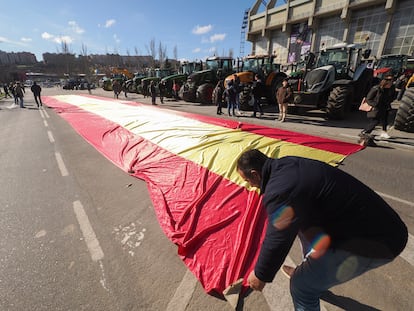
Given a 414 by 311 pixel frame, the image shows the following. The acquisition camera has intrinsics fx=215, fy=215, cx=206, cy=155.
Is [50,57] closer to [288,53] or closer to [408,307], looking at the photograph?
[288,53]

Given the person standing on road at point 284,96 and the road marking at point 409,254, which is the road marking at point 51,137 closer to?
the person standing on road at point 284,96

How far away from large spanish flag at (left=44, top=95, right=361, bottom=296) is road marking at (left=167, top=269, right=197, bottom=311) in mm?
75

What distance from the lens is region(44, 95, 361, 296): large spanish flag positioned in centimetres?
244

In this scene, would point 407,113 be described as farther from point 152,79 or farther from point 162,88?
point 152,79

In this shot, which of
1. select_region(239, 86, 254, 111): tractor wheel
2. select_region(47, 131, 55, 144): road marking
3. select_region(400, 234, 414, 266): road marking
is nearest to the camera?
select_region(400, 234, 414, 266): road marking

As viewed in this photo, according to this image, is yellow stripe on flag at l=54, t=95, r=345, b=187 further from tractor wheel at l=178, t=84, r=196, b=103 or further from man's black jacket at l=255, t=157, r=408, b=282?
tractor wheel at l=178, t=84, r=196, b=103

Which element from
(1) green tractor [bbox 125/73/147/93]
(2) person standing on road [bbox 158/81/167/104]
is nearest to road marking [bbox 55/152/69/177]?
(2) person standing on road [bbox 158/81/167/104]

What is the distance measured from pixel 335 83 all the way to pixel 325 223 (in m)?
9.24

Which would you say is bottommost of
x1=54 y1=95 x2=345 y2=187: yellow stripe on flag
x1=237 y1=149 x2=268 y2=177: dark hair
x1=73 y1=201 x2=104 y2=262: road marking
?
x1=73 y1=201 x2=104 y2=262: road marking

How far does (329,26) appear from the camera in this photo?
27672 mm

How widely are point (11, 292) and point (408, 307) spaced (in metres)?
3.71

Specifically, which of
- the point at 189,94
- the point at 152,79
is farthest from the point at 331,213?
the point at 152,79

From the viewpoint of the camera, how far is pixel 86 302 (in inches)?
79.3

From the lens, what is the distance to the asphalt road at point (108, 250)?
2.01 meters
